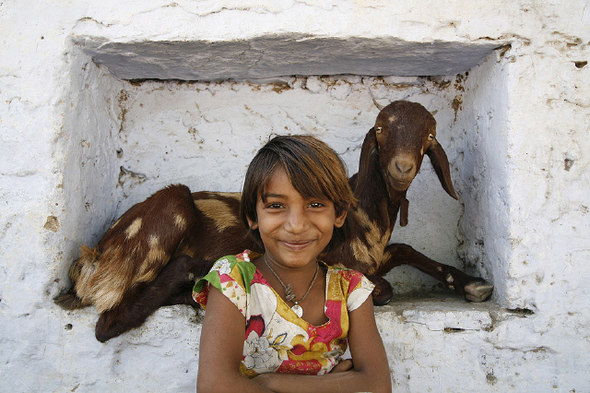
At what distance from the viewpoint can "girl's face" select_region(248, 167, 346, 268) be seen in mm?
1677

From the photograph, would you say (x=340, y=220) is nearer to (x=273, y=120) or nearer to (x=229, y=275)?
(x=229, y=275)

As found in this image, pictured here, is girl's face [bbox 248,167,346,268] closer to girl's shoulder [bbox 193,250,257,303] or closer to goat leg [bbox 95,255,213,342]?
girl's shoulder [bbox 193,250,257,303]

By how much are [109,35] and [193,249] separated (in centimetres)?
138

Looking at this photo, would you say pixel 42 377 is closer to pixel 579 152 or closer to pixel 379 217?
pixel 379 217

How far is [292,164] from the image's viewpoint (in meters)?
1.66

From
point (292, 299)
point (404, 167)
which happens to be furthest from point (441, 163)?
point (292, 299)

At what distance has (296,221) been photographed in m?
1.66

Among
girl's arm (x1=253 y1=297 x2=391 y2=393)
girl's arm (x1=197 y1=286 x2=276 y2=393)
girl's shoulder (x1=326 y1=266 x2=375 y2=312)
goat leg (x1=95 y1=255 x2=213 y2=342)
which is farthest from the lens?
goat leg (x1=95 y1=255 x2=213 y2=342)

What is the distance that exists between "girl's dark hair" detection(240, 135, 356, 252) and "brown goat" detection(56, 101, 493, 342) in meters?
0.85

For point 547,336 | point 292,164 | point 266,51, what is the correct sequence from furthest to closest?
1. point 266,51
2. point 547,336
3. point 292,164

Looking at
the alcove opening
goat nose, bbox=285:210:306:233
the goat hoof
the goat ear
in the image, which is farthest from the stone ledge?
goat nose, bbox=285:210:306:233

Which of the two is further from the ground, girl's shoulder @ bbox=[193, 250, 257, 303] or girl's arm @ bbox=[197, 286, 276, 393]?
girl's shoulder @ bbox=[193, 250, 257, 303]

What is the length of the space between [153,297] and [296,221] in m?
1.29

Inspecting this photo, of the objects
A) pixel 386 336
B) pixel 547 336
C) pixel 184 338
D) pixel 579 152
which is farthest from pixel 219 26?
pixel 547 336
